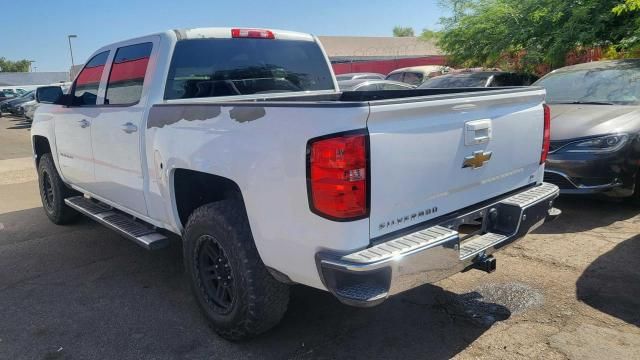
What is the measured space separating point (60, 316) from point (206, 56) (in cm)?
229

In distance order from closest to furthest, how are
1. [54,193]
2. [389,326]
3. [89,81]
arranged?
[389,326] < [89,81] < [54,193]

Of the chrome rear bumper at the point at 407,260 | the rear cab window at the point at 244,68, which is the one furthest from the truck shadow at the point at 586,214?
the rear cab window at the point at 244,68

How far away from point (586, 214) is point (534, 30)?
797cm

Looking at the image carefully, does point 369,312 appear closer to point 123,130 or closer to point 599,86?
point 123,130

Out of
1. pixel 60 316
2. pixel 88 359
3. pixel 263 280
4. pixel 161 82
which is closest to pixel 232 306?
pixel 263 280

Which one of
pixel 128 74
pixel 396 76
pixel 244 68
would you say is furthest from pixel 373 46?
pixel 128 74

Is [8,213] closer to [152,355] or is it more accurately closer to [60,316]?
[60,316]

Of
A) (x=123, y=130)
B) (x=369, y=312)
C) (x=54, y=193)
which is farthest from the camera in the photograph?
(x=54, y=193)

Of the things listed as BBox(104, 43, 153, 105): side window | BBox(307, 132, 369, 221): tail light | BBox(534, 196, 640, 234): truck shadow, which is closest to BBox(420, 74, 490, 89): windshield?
BBox(534, 196, 640, 234): truck shadow

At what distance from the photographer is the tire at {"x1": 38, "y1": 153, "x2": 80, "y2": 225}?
5.89 metres

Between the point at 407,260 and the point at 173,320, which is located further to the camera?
the point at 173,320

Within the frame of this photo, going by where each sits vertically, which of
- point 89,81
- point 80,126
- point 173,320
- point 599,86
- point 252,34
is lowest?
point 173,320

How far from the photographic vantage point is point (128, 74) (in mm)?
4281

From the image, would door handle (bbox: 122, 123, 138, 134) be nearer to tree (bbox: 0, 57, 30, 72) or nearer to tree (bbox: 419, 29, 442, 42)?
tree (bbox: 419, 29, 442, 42)
